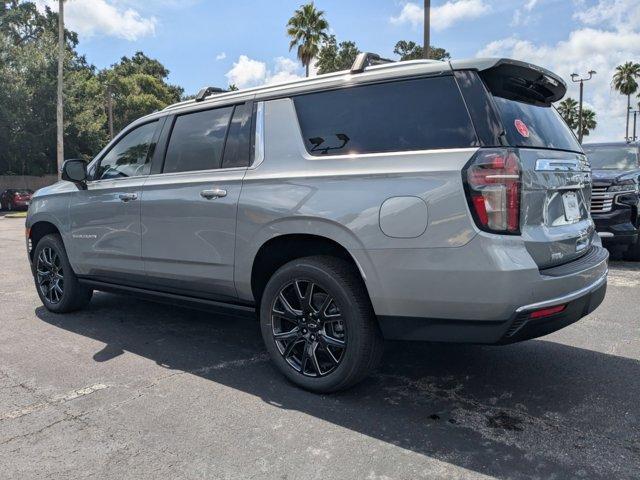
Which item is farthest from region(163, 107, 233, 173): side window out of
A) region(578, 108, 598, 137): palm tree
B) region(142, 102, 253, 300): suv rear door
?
region(578, 108, 598, 137): palm tree

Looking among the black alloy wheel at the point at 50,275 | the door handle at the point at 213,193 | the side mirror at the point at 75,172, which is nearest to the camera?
the door handle at the point at 213,193

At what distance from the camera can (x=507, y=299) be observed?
274 centimetres

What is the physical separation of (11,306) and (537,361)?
5449 mm

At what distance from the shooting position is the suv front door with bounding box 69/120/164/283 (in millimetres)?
4570

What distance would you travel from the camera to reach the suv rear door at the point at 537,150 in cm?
288

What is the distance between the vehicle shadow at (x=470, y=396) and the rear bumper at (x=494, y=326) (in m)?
0.51

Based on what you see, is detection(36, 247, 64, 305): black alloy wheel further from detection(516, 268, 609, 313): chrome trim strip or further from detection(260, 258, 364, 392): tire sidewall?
detection(516, 268, 609, 313): chrome trim strip

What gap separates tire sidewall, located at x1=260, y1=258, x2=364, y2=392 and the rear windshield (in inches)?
51.3

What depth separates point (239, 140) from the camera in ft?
12.8

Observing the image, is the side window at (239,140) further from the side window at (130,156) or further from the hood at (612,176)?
the hood at (612,176)

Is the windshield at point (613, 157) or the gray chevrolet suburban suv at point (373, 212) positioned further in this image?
the windshield at point (613, 157)

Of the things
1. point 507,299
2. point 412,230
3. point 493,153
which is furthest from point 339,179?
point 507,299

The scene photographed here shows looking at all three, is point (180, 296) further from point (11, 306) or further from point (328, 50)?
point (328, 50)

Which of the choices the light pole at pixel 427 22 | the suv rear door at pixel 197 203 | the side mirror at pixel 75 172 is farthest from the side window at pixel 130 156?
the light pole at pixel 427 22
